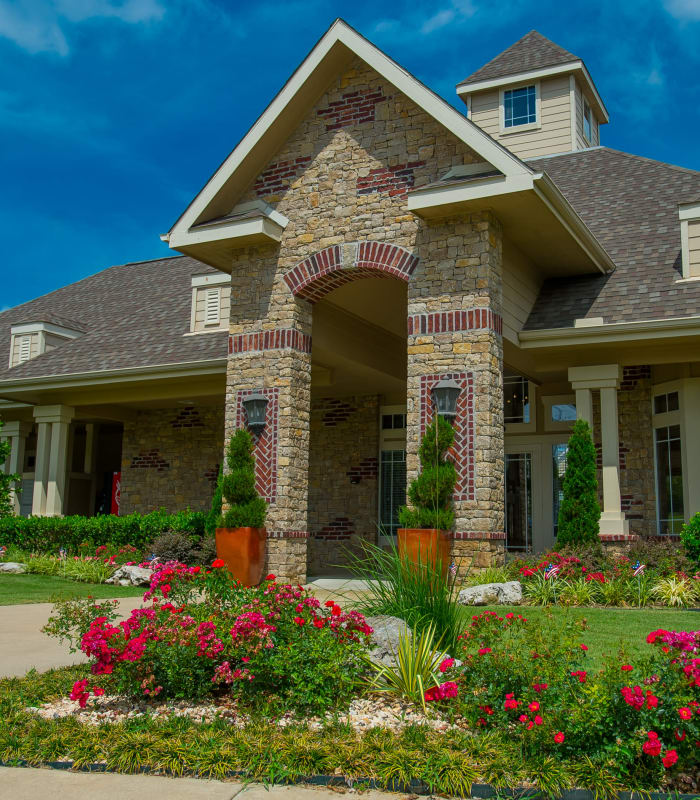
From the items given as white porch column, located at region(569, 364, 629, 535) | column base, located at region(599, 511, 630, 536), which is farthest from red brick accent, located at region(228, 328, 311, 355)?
column base, located at region(599, 511, 630, 536)

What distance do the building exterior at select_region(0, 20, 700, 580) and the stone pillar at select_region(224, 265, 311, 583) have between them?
0.11 ft

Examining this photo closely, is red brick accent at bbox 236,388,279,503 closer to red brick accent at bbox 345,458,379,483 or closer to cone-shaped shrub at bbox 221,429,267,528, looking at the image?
cone-shaped shrub at bbox 221,429,267,528

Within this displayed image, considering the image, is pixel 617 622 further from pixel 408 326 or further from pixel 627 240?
pixel 627 240

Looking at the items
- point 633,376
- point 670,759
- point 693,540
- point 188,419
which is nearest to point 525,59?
point 633,376

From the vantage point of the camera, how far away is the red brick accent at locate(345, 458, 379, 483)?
53.2 feet

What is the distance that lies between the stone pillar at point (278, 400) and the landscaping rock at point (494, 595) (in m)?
3.21

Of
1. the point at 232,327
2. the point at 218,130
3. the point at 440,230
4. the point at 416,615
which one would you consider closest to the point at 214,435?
the point at 232,327

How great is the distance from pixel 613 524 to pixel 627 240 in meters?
5.20

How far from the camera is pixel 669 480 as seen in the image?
41.0ft

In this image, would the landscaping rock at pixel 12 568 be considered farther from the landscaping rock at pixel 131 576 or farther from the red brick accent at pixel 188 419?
the red brick accent at pixel 188 419

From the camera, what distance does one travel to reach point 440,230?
11070 millimetres

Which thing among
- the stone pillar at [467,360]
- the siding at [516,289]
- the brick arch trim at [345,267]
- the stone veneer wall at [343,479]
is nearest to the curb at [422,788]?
the stone pillar at [467,360]

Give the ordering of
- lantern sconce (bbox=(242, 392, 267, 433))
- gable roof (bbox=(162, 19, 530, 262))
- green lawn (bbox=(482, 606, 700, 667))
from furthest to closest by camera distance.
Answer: lantern sconce (bbox=(242, 392, 267, 433)), gable roof (bbox=(162, 19, 530, 262)), green lawn (bbox=(482, 606, 700, 667))

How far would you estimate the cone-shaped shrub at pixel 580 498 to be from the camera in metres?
10.9
